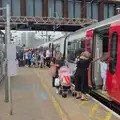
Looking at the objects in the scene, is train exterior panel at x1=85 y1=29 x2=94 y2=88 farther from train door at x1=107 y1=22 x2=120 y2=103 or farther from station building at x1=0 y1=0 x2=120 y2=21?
station building at x1=0 y1=0 x2=120 y2=21

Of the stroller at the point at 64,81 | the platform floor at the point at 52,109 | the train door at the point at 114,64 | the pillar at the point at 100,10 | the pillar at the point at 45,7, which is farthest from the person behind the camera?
the pillar at the point at 100,10

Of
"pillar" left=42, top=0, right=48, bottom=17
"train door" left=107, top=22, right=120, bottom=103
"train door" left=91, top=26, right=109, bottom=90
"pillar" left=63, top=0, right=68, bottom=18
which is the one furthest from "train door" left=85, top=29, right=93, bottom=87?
"pillar" left=63, top=0, right=68, bottom=18

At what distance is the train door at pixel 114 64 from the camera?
8727mm

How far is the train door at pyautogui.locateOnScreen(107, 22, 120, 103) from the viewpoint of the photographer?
8727 millimetres

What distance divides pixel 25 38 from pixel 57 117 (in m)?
93.6

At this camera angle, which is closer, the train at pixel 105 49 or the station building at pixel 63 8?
the train at pixel 105 49

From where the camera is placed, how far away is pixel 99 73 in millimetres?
11391

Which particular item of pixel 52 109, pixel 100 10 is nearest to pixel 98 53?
pixel 52 109

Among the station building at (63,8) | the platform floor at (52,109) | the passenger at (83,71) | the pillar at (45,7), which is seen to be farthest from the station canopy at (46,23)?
the passenger at (83,71)

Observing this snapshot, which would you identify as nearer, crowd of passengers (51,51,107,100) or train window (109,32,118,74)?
train window (109,32,118,74)

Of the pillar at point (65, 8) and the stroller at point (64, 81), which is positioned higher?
the pillar at point (65, 8)

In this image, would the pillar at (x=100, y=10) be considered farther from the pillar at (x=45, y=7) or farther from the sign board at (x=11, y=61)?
the sign board at (x=11, y=61)

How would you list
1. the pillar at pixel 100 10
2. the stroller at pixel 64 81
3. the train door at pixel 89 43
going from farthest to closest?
the pillar at pixel 100 10 → the train door at pixel 89 43 → the stroller at pixel 64 81

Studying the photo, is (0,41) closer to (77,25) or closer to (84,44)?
(84,44)
